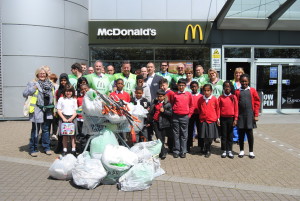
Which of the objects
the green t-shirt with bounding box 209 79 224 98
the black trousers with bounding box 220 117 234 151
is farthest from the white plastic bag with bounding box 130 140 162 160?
the green t-shirt with bounding box 209 79 224 98

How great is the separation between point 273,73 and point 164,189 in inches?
430

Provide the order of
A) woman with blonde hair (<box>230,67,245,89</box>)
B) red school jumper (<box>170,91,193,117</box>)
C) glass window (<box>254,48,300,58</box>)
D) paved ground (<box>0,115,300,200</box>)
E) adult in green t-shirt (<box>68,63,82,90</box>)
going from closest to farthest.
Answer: paved ground (<box>0,115,300,200</box>) < red school jumper (<box>170,91,193,117</box>) < woman with blonde hair (<box>230,67,245,89</box>) < adult in green t-shirt (<box>68,63,82,90</box>) < glass window (<box>254,48,300,58</box>)

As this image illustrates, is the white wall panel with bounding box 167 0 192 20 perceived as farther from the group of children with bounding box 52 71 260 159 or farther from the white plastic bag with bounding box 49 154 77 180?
the white plastic bag with bounding box 49 154 77 180

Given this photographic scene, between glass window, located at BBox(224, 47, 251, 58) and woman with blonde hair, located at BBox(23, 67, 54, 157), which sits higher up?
glass window, located at BBox(224, 47, 251, 58)

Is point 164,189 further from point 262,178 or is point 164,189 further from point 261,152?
point 261,152

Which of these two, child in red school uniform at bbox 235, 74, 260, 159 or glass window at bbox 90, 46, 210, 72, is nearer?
child in red school uniform at bbox 235, 74, 260, 159

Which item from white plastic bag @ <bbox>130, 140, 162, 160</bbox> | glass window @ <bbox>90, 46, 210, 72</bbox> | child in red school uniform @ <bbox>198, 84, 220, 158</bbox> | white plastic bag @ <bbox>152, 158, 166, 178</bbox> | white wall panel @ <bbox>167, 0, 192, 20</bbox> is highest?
white wall panel @ <bbox>167, 0, 192, 20</bbox>

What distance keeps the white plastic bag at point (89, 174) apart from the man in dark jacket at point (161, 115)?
6.31ft


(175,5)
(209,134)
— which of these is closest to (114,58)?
(175,5)

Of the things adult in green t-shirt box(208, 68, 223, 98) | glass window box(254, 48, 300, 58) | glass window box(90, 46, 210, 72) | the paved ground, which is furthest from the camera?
glass window box(254, 48, 300, 58)

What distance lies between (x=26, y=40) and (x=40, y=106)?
226 inches

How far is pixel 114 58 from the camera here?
1343 centimetres

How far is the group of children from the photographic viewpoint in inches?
247

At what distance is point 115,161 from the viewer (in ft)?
14.8
